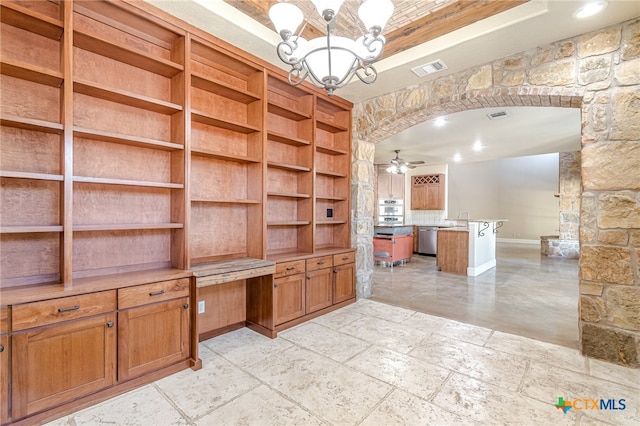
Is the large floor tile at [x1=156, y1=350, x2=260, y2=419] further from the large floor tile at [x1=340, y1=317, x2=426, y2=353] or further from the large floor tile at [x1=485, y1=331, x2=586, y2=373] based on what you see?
the large floor tile at [x1=485, y1=331, x2=586, y2=373]

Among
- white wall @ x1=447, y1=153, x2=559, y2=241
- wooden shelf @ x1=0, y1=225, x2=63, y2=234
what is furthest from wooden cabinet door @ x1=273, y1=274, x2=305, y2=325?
white wall @ x1=447, y1=153, x2=559, y2=241

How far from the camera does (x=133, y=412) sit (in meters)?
1.92

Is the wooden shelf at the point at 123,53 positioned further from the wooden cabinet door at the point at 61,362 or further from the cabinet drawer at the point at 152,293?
the wooden cabinet door at the point at 61,362

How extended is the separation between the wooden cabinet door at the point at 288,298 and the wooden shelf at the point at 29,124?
2.15m

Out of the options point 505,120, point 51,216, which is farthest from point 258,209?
point 505,120

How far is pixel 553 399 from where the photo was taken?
205cm

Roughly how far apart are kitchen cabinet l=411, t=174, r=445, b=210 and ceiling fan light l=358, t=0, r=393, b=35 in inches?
306

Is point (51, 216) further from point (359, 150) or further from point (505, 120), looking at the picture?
point (505, 120)

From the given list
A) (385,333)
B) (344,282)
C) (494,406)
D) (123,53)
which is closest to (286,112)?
(123,53)

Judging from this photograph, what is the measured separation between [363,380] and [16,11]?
3423 mm

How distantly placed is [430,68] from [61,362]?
4025mm

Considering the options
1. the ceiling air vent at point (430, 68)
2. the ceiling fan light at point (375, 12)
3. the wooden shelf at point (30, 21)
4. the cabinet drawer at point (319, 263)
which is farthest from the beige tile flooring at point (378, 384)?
the ceiling air vent at point (430, 68)

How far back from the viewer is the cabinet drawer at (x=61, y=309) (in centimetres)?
173

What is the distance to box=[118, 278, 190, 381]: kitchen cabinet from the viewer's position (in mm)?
2109
